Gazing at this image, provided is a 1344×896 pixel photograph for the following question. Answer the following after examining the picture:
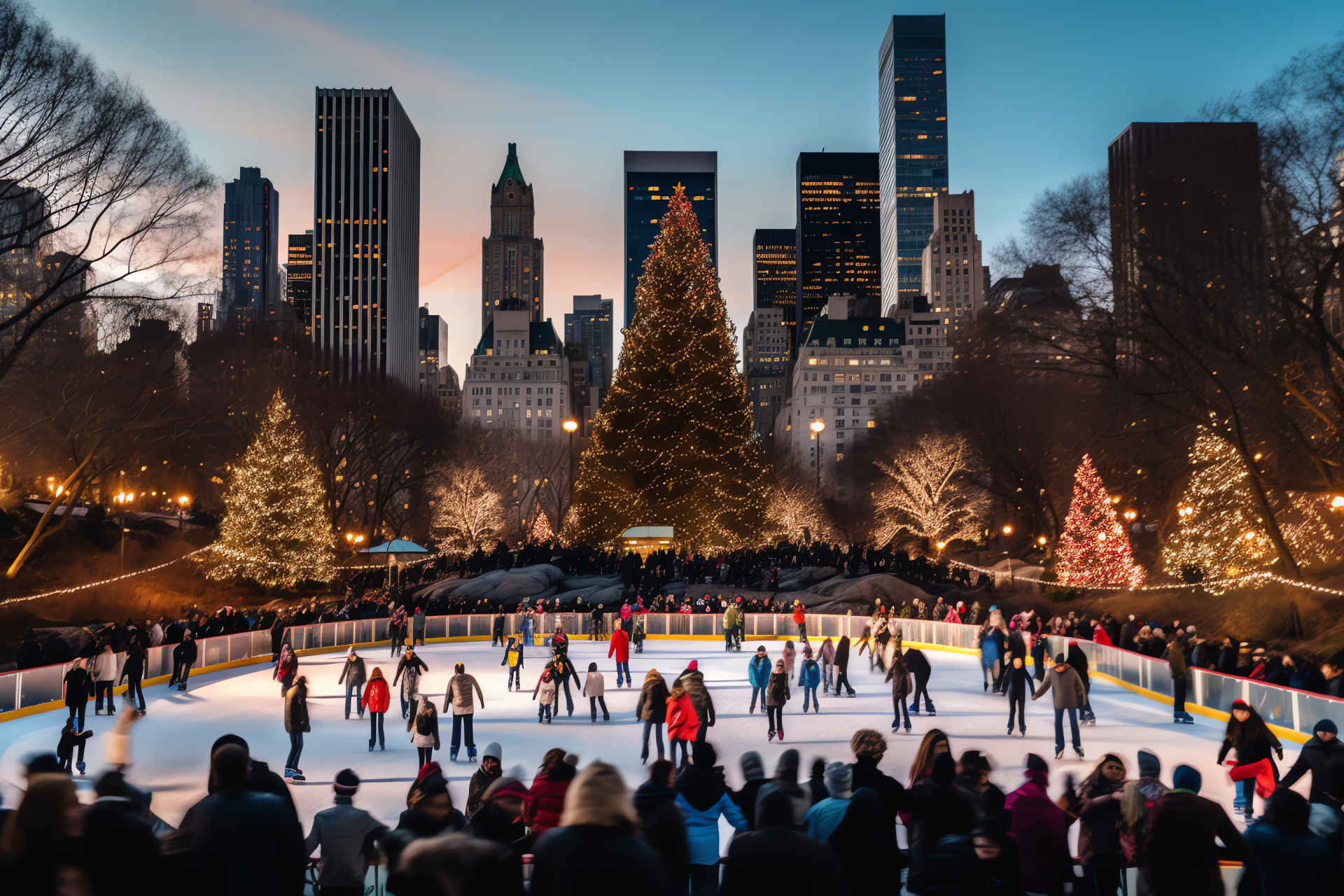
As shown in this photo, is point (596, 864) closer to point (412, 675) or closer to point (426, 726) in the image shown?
point (426, 726)

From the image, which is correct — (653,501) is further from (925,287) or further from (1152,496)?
(925,287)

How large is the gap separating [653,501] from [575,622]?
30.5 feet

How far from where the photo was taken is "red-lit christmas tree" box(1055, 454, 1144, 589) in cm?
3034

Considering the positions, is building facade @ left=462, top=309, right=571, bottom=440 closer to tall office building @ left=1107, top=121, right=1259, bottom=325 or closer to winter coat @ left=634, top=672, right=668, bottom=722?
tall office building @ left=1107, top=121, right=1259, bottom=325

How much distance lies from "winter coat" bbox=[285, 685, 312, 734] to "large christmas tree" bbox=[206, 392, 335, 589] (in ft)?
79.6

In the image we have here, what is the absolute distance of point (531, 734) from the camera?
14453mm

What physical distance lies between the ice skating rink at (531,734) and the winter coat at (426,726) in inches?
23.7

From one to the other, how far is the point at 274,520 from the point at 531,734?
23193 mm

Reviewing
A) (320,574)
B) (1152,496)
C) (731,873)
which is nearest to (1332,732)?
(731,873)

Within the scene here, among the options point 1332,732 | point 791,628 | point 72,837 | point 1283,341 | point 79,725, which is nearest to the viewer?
point 72,837

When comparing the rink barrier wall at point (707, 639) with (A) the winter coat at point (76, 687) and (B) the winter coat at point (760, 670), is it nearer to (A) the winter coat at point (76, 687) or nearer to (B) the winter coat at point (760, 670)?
(A) the winter coat at point (76, 687)

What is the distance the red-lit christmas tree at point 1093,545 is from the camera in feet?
99.6

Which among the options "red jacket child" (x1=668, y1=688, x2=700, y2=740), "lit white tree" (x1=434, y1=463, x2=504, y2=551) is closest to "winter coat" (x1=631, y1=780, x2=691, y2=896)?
"red jacket child" (x1=668, y1=688, x2=700, y2=740)

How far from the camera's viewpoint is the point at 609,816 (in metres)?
3.49
